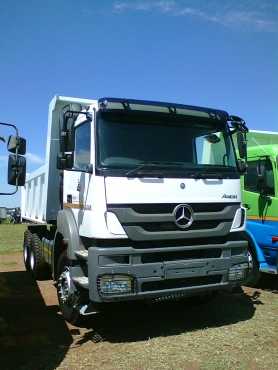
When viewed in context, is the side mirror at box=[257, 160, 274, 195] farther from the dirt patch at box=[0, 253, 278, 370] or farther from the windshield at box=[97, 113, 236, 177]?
the windshield at box=[97, 113, 236, 177]

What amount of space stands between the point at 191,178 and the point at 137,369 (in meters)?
2.30

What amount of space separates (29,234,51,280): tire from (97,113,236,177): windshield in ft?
13.6

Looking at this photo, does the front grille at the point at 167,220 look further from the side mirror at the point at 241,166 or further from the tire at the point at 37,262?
the tire at the point at 37,262

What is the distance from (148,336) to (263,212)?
3451 mm

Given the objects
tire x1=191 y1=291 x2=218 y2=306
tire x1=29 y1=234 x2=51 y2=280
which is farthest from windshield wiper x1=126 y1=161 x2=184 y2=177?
tire x1=29 y1=234 x2=51 y2=280

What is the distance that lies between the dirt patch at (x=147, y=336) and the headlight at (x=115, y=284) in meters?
0.67

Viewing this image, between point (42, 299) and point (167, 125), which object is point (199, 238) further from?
point (42, 299)

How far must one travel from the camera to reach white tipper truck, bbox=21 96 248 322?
543cm

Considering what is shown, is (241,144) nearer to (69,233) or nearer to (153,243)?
(153,243)

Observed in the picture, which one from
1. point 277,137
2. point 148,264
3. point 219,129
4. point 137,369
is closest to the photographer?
point 137,369

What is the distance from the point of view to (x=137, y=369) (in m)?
4.81

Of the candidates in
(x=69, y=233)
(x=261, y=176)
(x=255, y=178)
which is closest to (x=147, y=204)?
(x=69, y=233)

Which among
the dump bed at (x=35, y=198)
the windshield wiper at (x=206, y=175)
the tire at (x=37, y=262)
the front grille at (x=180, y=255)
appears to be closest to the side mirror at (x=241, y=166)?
the windshield wiper at (x=206, y=175)

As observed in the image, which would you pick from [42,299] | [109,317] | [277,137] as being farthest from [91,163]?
[277,137]
